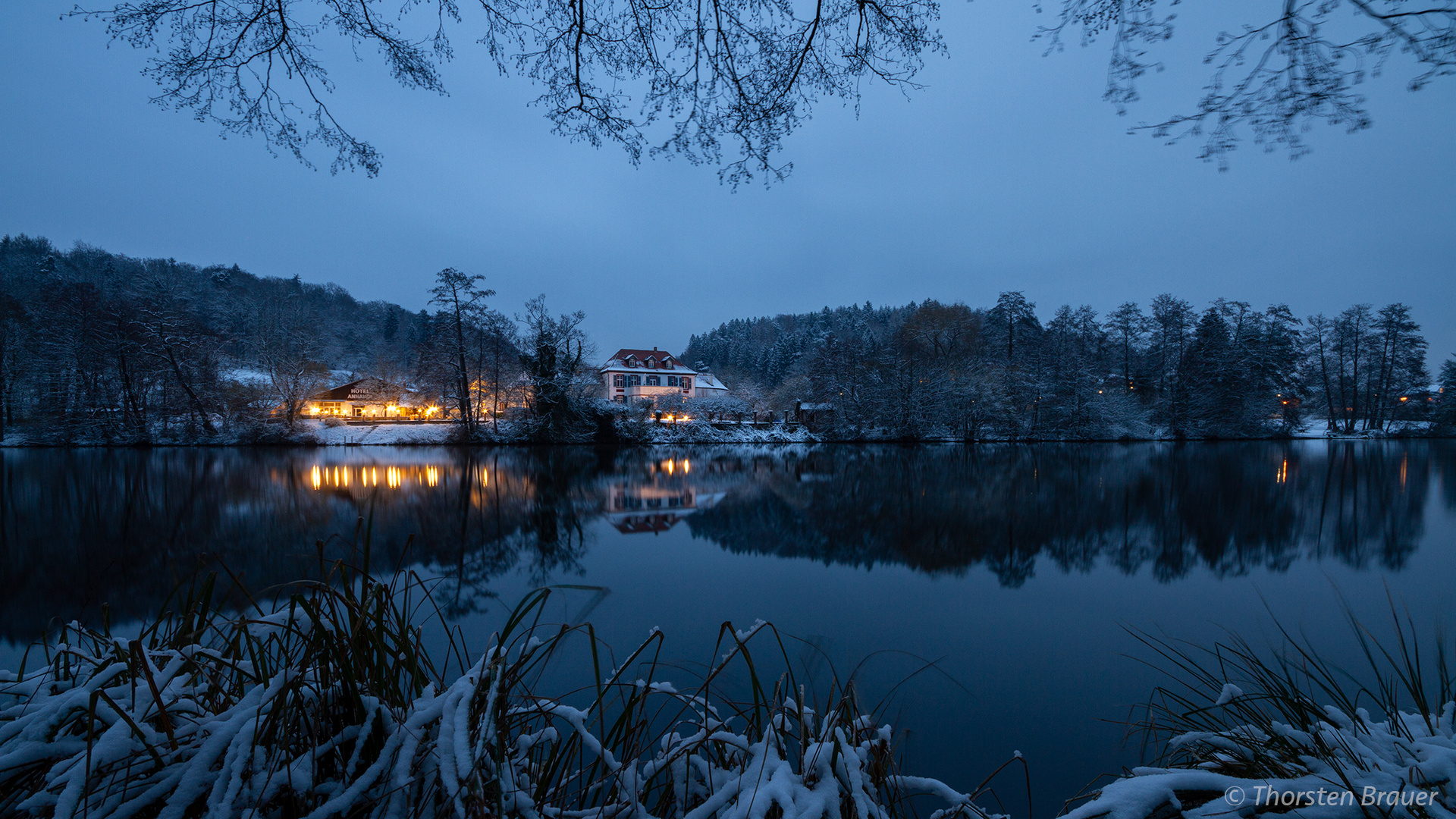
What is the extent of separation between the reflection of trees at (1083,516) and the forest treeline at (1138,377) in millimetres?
15688

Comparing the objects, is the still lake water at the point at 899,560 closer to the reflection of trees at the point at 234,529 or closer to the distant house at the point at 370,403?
the reflection of trees at the point at 234,529

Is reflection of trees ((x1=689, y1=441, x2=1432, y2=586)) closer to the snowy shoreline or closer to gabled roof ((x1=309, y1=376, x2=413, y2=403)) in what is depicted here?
the snowy shoreline

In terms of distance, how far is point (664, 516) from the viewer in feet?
35.0

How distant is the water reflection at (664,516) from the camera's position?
21.7 feet

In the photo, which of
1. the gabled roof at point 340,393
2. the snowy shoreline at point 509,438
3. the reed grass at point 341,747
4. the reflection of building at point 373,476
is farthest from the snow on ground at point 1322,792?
the gabled roof at point 340,393

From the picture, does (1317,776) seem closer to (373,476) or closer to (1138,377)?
(373,476)

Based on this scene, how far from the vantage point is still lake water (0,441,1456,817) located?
396cm

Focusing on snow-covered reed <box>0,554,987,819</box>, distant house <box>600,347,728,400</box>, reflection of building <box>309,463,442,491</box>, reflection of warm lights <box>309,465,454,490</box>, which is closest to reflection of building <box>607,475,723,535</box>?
reflection of warm lights <box>309,465,454,490</box>

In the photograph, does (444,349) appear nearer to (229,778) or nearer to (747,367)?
(229,778)

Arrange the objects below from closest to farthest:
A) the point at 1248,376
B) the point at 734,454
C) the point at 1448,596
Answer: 1. the point at 1448,596
2. the point at 734,454
3. the point at 1248,376

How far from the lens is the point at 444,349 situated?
31.1 m

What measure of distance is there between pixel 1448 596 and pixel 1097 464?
51.9 ft

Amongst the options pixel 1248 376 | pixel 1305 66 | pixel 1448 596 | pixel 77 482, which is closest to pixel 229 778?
pixel 1305 66

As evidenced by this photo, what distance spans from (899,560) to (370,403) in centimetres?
4366
